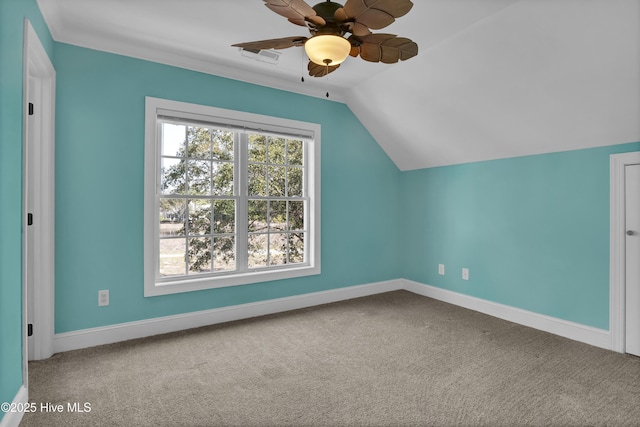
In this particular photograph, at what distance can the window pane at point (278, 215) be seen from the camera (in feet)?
12.7

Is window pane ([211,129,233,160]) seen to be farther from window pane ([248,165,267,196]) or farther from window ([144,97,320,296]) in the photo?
window pane ([248,165,267,196])

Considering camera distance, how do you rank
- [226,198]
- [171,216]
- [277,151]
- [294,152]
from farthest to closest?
1. [294,152]
2. [277,151]
3. [226,198]
4. [171,216]

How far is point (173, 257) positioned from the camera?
3307 millimetres

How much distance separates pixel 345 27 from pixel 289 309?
9.88 ft

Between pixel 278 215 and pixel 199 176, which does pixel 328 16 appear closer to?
pixel 199 176

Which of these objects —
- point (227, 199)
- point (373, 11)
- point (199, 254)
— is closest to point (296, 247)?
point (227, 199)

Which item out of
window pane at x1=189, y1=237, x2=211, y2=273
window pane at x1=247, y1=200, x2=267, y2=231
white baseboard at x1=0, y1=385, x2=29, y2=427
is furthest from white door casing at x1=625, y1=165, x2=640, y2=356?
white baseboard at x1=0, y1=385, x2=29, y2=427

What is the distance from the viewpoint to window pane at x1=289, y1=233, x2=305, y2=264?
13.2 ft

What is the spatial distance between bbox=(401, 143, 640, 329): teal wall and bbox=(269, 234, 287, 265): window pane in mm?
1883

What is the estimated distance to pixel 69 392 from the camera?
7.03 feet

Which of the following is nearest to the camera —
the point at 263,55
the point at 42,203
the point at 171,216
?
the point at 42,203

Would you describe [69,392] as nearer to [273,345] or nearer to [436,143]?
[273,345]

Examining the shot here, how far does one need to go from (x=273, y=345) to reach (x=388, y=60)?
237 centimetres

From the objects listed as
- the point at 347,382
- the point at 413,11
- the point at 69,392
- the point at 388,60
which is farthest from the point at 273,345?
the point at 413,11
